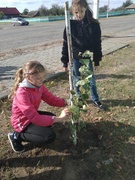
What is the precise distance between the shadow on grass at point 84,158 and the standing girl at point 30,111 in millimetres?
214

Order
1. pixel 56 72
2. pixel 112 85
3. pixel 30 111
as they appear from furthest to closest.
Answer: pixel 56 72
pixel 112 85
pixel 30 111

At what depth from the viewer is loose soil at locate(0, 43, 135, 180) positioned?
8.34 ft

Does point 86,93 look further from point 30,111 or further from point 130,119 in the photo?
point 130,119

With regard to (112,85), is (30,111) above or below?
above

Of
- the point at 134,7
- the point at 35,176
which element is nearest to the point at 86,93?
the point at 35,176

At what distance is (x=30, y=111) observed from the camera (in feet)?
8.12

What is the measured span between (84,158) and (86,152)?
0.11 metres

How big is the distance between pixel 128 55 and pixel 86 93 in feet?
19.2

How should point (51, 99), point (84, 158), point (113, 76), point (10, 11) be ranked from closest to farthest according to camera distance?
point (84, 158), point (51, 99), point (113, 76), point (10, 11)

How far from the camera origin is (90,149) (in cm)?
289

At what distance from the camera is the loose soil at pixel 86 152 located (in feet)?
8.34

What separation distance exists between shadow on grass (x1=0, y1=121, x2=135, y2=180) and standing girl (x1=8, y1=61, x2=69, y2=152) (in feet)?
0.70

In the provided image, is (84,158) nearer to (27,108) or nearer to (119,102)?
(27,108)

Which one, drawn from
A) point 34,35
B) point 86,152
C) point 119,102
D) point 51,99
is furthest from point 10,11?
point 86,152
